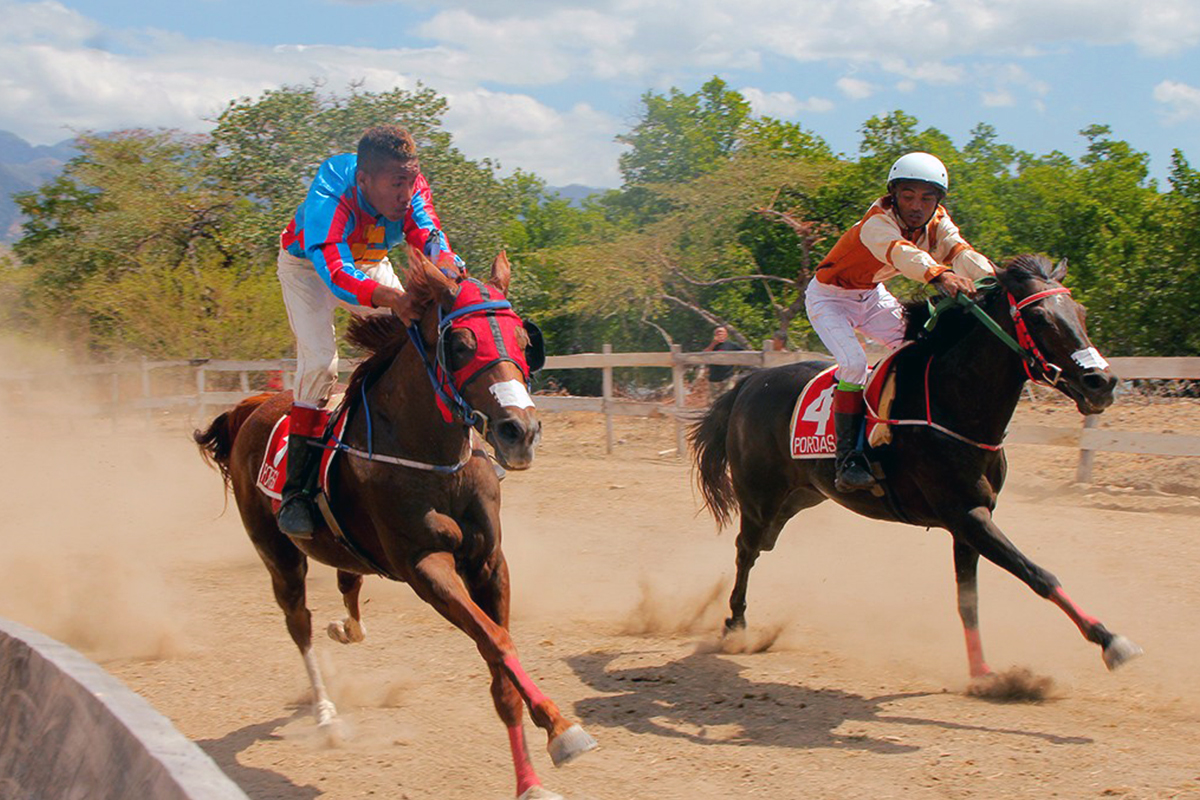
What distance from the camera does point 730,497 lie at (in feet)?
25.3

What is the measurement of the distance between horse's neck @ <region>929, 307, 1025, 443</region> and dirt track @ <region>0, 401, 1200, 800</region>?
1.40 meters

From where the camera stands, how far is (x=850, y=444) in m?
6.24

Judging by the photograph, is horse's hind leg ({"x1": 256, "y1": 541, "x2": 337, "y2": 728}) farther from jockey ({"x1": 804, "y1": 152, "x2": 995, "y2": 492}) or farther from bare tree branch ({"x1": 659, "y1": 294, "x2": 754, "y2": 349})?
bare tree branch ({"x1": 659, "y1": 294, "x2": 754, "y2": 349})

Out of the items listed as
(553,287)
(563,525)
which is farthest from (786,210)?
(563,525)

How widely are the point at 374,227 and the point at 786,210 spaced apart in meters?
20.3

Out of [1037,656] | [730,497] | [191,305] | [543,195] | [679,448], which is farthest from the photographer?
[543,195]

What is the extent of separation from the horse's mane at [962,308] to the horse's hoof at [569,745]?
3.30 metres

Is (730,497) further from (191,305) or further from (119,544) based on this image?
(191,305)

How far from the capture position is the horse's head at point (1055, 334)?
5215 mm

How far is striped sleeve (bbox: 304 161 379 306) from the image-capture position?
4770 mm

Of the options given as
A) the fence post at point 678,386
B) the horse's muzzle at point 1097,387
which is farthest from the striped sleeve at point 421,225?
the fence post at point 678,386

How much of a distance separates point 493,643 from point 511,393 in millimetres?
966

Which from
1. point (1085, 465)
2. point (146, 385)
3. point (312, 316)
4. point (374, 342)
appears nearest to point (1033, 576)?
point (374, 342)

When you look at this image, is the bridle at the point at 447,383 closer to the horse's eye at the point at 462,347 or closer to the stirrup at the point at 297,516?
the horse's eye at the point at 462,347
